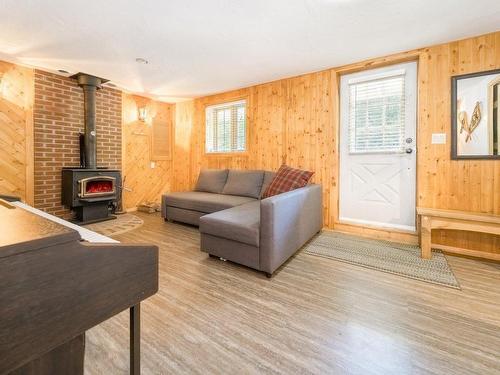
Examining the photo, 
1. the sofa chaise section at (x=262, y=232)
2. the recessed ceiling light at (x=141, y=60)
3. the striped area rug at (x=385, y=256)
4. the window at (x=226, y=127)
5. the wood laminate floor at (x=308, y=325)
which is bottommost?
the wood laminate floor at (x=308, y=325)

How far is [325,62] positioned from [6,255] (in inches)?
142

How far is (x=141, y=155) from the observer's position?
499 cm

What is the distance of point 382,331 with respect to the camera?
1.47m

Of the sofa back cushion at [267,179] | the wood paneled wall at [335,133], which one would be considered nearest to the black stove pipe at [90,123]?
the wood paneled wall at [335,133]

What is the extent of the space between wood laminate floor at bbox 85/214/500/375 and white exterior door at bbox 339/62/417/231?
110cm

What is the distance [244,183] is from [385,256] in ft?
7.17

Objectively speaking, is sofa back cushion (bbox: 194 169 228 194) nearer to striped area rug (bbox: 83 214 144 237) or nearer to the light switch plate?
striped area rug (bbox: 83 214 144 237)

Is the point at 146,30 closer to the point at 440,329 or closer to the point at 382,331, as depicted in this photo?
the point at 382,331

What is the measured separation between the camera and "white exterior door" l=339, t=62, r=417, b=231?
3.01 metres

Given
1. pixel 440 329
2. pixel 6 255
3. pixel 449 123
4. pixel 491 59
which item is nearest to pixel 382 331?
pixel 440 329

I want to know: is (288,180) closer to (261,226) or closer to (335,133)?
(335,133)

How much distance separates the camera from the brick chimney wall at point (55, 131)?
361 centimetres

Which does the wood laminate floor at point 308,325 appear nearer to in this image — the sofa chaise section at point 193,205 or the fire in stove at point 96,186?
the sofa chaise section at point 193,205

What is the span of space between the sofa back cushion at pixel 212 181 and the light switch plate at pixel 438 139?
9.82 feet
